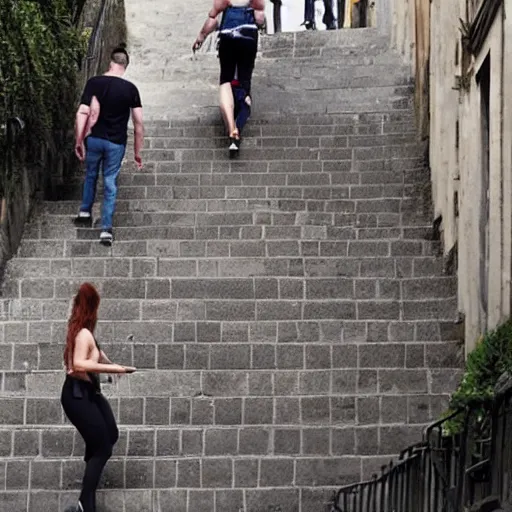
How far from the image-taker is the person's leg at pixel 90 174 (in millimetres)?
12016

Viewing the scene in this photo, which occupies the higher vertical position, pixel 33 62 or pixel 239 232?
pixel 33 62

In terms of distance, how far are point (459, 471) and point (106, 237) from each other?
634cm

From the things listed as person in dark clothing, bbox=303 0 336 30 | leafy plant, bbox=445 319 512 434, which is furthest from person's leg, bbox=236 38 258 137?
person in dark clothing, bbox=303 0 336 30

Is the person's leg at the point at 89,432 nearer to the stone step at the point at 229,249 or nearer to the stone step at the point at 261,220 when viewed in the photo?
the stone step at the point at 229,249

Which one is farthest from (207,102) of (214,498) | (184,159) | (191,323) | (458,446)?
(458,446)

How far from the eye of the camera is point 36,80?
492 inches

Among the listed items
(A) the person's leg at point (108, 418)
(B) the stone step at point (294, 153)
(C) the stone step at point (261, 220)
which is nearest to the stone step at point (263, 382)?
(A) the person's leg at point (108, 418)

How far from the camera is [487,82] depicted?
9.59 m

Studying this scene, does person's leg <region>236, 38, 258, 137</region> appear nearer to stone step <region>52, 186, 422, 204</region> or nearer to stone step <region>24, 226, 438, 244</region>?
stone step <region>52, 186, 422, 204</region>

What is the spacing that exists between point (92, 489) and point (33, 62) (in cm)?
552

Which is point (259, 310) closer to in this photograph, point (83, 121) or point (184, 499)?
point (184, 499)

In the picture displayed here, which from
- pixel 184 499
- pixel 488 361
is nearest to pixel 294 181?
pixel 184 499

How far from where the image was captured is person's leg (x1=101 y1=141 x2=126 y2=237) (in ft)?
38.2

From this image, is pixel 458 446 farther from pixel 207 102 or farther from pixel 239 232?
pixel 207 102
